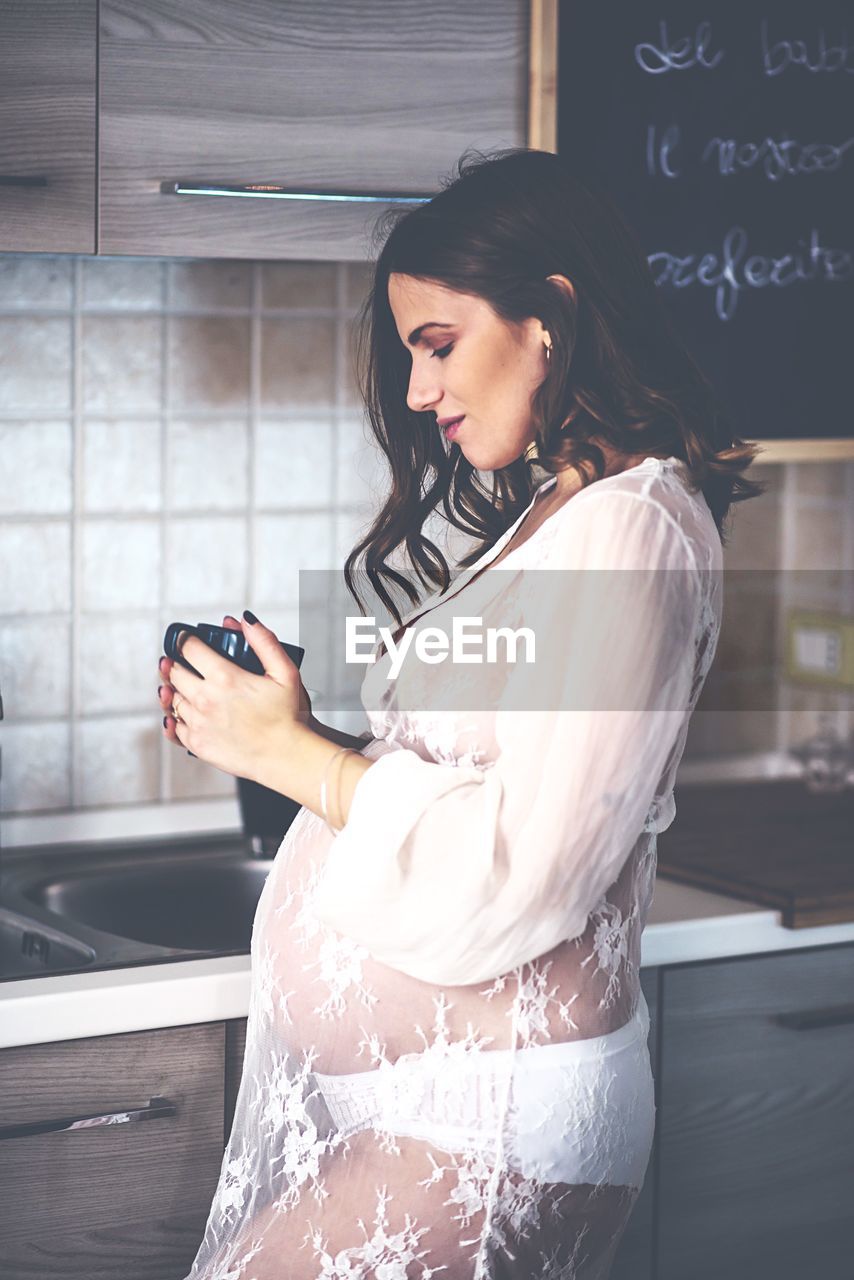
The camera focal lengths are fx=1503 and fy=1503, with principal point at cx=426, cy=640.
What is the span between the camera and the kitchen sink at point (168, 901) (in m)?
1.67

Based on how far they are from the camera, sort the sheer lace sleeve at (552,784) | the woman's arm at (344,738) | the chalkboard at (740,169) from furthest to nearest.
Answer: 1. the chalkboard at (740,169)
2. the woman's arm at (344,738)
3. the sheer lace sleeve at (552,784)

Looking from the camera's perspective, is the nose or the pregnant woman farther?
the nose

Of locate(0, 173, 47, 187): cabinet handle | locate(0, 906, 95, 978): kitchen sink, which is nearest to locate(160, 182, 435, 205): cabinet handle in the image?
locate(0, 173, 47, 187): cabinet handle

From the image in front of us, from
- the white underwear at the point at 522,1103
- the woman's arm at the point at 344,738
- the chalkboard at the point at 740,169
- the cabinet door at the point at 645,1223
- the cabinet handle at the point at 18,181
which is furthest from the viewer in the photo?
the chalkboard at the point at 740,169

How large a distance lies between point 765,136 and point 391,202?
1.64 ft

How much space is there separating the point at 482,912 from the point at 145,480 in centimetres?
98

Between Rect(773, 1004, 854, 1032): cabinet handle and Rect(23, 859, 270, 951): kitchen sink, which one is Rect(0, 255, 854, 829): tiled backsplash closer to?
Rect(23, 859, 270, 951): kitchen sink

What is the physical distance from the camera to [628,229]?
1.10 meters

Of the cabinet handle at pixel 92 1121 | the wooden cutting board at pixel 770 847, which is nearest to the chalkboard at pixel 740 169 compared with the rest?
the wooden cutting board at pixel 770 847

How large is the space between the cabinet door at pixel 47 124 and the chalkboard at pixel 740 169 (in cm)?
50

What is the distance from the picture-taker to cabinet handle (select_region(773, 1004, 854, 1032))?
5.16ft

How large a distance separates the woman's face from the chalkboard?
59cm

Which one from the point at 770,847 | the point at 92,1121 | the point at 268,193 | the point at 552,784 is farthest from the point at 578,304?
the point at 770,847

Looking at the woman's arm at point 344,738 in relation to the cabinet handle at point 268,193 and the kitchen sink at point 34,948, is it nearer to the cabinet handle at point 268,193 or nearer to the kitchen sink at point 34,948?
the kitchen sink at point 34,948
